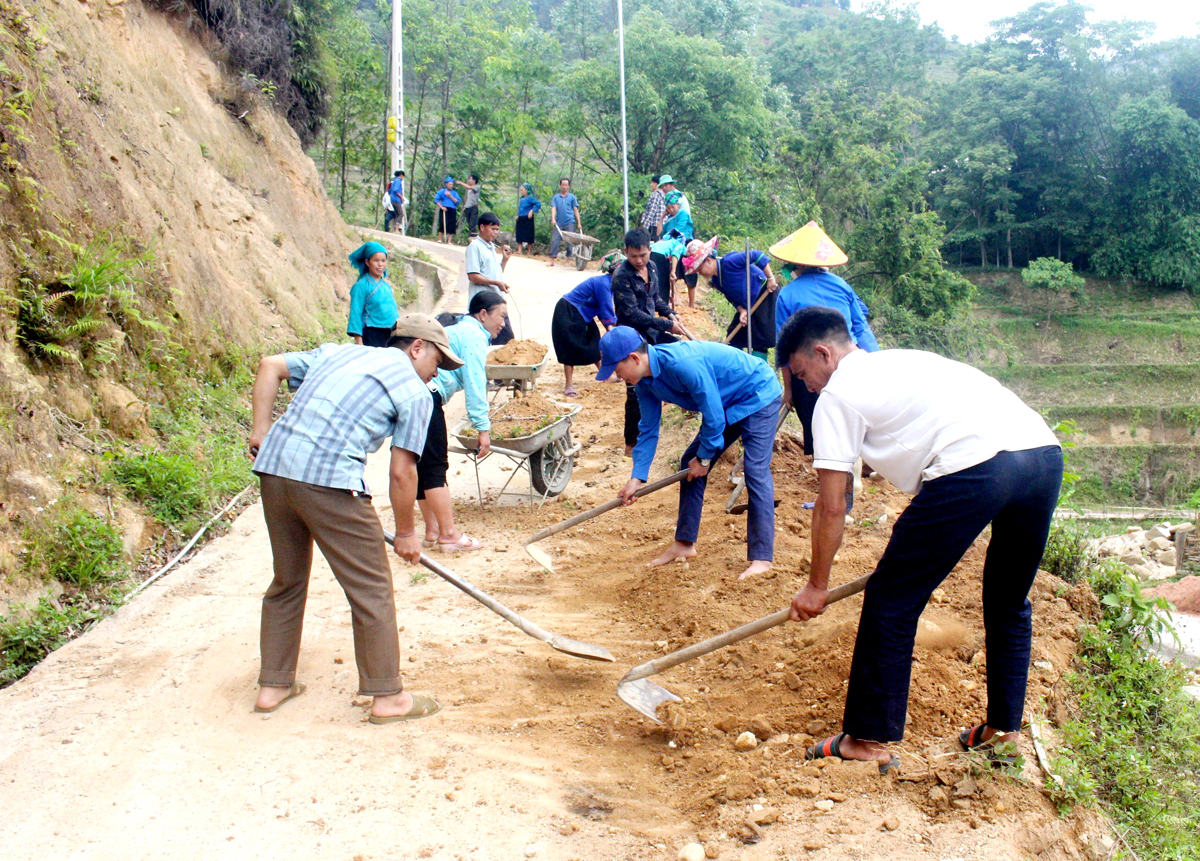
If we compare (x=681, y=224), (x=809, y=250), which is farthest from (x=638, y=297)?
(x=681, y=224)

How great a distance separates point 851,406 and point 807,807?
1402 millimetres

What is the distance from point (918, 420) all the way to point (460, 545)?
386 centimetres

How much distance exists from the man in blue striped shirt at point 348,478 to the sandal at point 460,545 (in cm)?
218

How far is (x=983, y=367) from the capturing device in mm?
32656

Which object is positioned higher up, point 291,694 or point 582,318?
point 582,318

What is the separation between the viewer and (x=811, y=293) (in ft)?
19.1

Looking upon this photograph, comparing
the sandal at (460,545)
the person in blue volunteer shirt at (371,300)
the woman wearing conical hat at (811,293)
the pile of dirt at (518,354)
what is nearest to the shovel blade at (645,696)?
the sandal at (460,545)

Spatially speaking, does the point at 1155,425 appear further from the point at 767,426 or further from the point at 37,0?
the point at 37,0

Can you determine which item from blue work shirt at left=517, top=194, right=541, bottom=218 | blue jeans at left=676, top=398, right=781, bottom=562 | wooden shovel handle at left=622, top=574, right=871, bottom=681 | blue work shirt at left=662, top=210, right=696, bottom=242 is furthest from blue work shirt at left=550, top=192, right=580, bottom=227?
wooden shovel handle at left=622, top=574, right=871, bottom=681

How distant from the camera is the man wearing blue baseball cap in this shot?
16.0 feet

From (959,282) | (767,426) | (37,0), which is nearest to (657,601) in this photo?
(767,426)

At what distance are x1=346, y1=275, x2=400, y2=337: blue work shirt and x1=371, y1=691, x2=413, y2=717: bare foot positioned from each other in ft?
15.0

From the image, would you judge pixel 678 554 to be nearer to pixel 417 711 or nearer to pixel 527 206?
pixel 417 711

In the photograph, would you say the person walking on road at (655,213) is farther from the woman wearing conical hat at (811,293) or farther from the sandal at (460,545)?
the sandal at (460,545)
